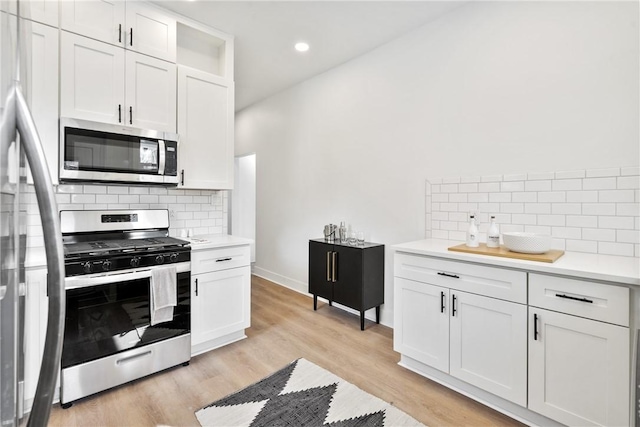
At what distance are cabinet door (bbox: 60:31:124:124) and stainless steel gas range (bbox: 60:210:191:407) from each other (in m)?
0.74

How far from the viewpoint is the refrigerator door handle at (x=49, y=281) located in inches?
24.0

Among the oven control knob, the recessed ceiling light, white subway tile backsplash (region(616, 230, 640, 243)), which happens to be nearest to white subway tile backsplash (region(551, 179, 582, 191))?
white subway tile backsplash (region(616, 230, 640, 243))

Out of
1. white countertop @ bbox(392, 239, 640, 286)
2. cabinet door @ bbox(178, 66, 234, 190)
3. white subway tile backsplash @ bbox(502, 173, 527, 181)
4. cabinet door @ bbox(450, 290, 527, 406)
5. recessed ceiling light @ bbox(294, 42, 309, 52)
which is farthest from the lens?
recessed ceiling light @ bbox(294, 42, 309, 52)

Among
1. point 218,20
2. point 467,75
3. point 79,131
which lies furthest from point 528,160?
point 79,131

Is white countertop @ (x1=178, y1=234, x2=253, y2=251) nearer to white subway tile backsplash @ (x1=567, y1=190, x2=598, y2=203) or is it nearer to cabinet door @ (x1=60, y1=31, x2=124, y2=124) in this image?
cabinet door @ (x1=60, y1=31, x2=124, y2=124)

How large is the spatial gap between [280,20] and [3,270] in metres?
2.95

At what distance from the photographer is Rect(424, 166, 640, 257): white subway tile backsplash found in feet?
6.25

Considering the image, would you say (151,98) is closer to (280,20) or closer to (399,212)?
(280,20)

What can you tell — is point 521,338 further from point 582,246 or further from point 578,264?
point 582,246

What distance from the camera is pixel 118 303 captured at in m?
2.06

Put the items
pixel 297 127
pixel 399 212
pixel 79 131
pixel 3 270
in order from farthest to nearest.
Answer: pixel 297 127
pixel 399 212
pixel 79 131
pixel 3 270

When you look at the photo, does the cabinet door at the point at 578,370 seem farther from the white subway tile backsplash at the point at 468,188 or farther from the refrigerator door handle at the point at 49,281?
the refrigerator door handle at the point at 49,281

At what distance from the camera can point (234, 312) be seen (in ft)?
8.95

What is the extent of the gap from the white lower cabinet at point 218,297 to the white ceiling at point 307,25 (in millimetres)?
2020
